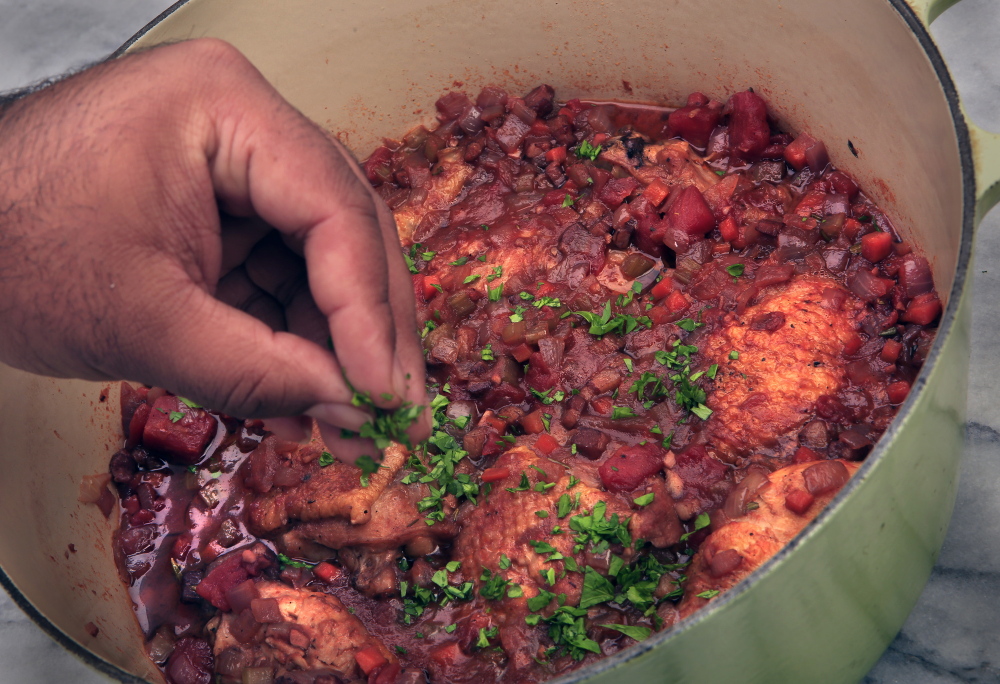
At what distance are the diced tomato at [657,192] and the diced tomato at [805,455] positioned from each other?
4.41ft

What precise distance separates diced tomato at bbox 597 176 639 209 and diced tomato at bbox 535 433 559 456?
1.24m

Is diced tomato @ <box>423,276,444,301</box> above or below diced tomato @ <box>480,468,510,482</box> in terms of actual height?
above

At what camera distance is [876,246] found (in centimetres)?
376

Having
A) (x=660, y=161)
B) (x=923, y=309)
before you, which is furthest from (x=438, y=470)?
(x=923, y=309)

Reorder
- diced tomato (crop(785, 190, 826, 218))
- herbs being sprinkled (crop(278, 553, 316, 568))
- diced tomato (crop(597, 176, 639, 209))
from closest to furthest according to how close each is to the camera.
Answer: herbs being sprinkled (crop(278, 553, 316, 568))
diced tomato (crop(785, 190, 826, 218))
diced tomato (crop(597, 176, 639, 209))

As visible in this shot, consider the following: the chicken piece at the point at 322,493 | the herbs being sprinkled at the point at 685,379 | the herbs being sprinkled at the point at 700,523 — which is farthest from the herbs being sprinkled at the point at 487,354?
the herbs being sprinkled at the point at 700,523

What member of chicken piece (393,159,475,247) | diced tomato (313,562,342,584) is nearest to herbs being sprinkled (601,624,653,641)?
diced tomato (313,562,342,584)

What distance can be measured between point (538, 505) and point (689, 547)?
0.61m

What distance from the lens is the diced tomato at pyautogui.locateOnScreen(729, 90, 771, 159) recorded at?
168 inches

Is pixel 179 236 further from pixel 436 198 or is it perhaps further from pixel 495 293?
pixel 436 198

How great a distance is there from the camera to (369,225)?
2.65 metres

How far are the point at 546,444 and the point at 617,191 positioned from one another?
1324 millimetres

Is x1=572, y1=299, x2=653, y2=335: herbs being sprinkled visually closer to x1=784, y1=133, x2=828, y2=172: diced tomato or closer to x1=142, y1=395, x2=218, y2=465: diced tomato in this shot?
x1=784, y1=133, x2=828, y2=172: diced tomato

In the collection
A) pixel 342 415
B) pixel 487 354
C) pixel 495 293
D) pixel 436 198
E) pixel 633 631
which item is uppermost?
pixel 342 415
